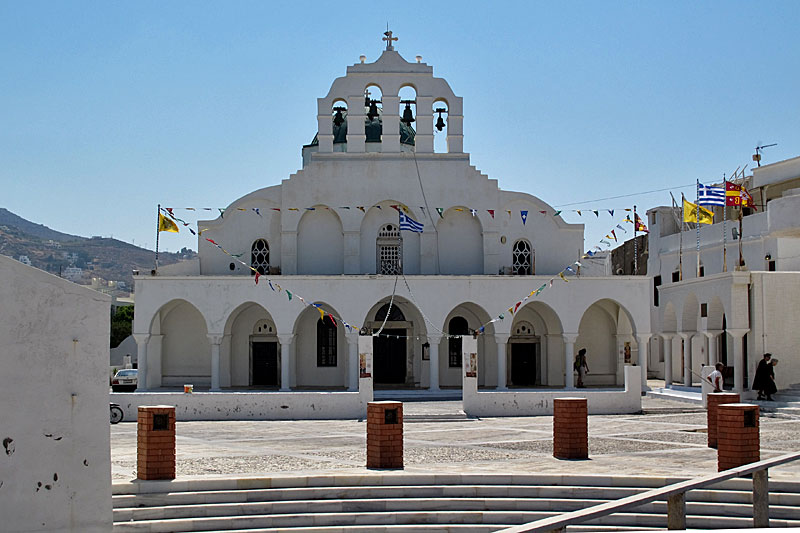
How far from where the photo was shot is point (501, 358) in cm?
3008

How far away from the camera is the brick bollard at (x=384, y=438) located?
13672 millimetres

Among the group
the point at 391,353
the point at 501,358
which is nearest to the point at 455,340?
the point at 391,353

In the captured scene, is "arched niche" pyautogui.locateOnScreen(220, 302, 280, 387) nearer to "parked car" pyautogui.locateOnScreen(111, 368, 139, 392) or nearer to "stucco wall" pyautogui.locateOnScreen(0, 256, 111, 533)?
"parked car" pyautogui.locateOnScreen(111, 368, 139, 392)

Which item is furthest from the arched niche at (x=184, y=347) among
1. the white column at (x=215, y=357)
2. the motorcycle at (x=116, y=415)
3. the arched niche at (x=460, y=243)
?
the motorcycle at (x=116, y=415)

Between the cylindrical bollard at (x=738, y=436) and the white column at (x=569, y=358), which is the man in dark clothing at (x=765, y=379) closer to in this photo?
the white column at (x=569, y=358)

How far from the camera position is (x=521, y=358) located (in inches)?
1314

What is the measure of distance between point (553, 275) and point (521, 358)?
129 inches

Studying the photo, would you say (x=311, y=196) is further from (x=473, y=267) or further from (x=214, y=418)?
(x=214, y=418)

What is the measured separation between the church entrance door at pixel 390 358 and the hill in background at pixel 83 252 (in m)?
96.7

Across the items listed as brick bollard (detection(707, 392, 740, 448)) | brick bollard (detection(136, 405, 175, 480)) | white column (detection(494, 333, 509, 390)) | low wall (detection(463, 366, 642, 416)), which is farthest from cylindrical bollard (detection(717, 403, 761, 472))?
white column (detection(494, 333, 509, 390))

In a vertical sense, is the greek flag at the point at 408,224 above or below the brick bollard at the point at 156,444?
above

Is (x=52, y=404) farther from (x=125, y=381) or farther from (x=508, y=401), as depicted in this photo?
(x=125, y=381)

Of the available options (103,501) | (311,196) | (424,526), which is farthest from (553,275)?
(103,501)

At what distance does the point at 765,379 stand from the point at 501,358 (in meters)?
8.69
